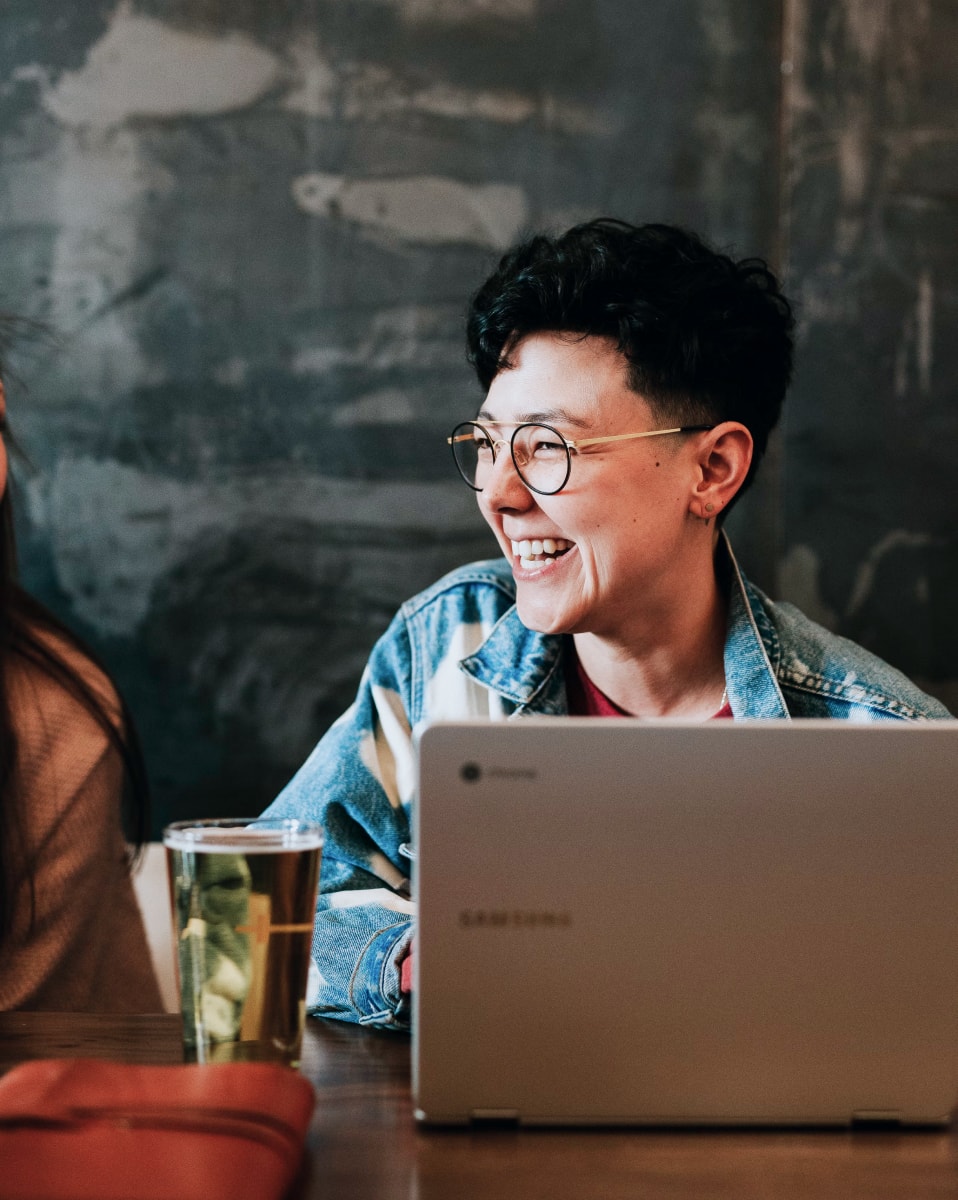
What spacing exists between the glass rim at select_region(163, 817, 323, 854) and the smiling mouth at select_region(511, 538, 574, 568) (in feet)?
2.30

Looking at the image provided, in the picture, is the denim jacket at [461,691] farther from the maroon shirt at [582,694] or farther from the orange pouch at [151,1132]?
the orange pouch at [151,1132]

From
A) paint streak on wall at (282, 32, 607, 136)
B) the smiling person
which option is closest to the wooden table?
the smiling person

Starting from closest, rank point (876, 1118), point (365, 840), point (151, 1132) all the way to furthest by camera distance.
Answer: point (151, 1132) < point (876, 1118) < point (365, 840)

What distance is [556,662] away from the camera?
4.81ft

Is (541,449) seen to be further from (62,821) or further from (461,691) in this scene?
(62,821)

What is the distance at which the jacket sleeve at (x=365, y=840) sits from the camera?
980 millimetres

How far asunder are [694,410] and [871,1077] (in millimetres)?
883

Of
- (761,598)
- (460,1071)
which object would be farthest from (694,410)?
(460,1071)

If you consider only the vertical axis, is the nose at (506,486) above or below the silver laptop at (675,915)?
above

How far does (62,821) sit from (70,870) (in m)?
0.05

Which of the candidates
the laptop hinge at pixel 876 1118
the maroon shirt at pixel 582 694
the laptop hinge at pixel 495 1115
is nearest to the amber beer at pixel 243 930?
the laptop hinge at pixel 495 1115

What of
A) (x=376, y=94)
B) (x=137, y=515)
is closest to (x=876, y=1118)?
(x=137, y=515)

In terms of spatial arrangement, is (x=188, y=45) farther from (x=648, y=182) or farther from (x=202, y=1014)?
(x=202, y=1014)

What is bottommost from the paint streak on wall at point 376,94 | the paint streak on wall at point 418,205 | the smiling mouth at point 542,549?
the smiling mouth at point 542,549
